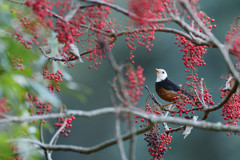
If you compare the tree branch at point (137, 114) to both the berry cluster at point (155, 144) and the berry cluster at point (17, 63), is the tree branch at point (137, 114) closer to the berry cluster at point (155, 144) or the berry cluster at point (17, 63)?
the berry cluster at point (17, 63)

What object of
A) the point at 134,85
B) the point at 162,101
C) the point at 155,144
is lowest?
the point at 134,85

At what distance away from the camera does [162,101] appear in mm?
5809

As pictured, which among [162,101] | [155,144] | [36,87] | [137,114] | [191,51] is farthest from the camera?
[162,101]

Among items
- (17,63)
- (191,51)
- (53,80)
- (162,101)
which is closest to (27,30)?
(17,63)

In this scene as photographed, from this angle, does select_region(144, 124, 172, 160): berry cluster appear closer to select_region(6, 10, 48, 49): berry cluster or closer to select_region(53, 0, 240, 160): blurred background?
select_region(6, 10, 48, 49): berry cluster

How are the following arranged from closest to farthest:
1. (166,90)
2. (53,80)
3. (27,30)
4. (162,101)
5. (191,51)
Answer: (27,30)
(53,80)
(191,51)
(166,90)
(162,101)

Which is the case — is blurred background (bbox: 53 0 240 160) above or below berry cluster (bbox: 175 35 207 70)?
above

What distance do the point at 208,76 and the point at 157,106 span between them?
3289 millimetres

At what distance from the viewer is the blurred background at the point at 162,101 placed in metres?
5.98

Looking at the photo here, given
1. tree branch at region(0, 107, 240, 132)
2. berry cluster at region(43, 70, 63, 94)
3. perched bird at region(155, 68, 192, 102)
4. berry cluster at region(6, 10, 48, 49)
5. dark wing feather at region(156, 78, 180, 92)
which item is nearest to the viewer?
tree branch at region(0, 107, 240, 132)

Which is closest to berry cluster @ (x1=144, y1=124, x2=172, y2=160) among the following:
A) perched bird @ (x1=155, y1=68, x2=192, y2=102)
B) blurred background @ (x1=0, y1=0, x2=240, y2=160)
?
perched bird @ (x1=155, y1=68, x2=192, y2=102)

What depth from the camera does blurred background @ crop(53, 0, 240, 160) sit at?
5980 millimetres

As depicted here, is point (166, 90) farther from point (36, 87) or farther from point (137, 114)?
point (36, 87)

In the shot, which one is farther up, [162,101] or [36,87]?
[162,101]
